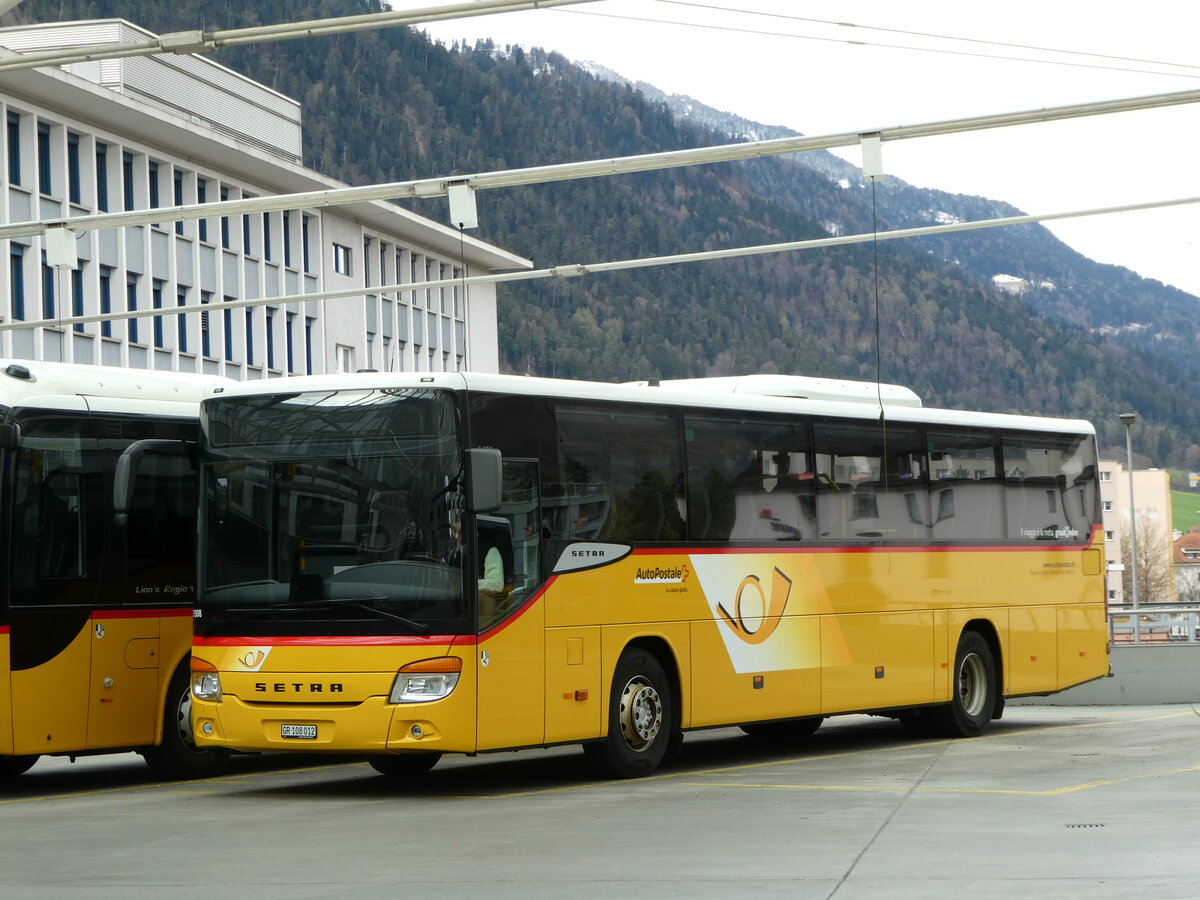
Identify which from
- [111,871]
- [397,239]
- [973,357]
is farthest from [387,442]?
[973,357]

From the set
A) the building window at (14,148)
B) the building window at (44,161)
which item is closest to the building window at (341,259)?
the building window at (44,161)

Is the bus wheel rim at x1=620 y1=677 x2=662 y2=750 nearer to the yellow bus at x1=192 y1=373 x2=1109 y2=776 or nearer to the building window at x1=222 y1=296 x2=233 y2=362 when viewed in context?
the yellow bus at x1=192 y1=373 x2=1109 y2=776

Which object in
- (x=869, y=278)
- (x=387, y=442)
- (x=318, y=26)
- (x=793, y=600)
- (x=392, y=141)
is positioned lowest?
(x=793, y=600)

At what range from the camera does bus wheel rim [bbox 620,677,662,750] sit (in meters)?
15.4

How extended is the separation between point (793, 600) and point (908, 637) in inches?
82.4

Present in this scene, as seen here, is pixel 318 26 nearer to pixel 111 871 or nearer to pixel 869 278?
pixel 111 871

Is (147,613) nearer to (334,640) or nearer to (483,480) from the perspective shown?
(334,640)

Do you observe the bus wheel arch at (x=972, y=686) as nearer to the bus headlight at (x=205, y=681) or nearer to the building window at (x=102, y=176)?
the bus headlight at (x=205, y=681)

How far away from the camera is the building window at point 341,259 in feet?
221

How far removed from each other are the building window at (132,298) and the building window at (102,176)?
205 cm

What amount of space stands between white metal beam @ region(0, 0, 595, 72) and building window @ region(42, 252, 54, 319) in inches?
1385

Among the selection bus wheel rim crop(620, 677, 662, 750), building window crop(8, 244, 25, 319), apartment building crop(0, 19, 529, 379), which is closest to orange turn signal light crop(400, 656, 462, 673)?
bus wheel rim crop(620, 677, 662, 750)

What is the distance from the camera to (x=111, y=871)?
1002cm

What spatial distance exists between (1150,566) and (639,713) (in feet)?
402
